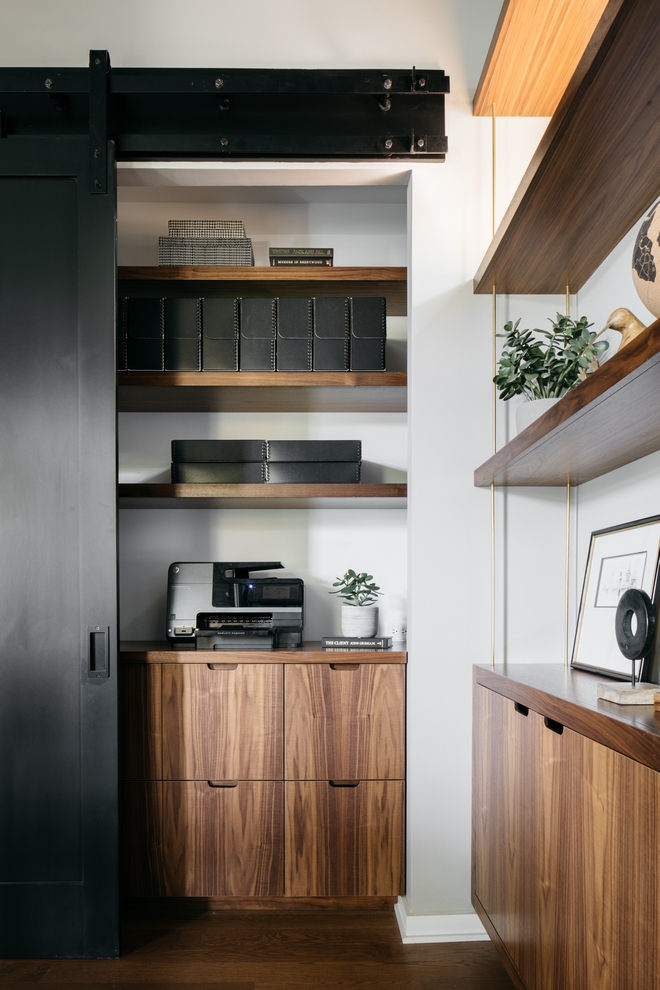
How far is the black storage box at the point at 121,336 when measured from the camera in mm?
2352

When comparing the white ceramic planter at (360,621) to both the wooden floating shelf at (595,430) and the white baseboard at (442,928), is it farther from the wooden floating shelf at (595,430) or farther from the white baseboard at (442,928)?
the white baseboard at (442,928)

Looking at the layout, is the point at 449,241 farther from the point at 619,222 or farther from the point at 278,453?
the point at 278,453

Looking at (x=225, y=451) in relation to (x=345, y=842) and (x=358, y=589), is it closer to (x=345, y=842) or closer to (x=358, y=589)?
(x=358, y=589)

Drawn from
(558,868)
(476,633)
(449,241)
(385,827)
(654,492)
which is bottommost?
(385,827)

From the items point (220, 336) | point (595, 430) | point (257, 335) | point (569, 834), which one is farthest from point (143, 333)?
point (569, 834)

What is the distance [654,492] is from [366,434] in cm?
125

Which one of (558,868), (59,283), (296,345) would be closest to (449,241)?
(296,345)

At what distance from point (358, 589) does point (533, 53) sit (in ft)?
5.49

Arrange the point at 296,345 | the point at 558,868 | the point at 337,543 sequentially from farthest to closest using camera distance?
the point at 337,543
the point at 296,345
the point at 558,868

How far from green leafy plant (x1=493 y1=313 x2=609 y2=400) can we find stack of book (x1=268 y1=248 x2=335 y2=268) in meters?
0.74

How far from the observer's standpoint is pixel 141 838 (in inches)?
86.9

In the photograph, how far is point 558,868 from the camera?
4.20 feet

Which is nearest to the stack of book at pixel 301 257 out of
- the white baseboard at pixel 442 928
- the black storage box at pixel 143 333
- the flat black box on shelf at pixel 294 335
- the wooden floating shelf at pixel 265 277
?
the wooden floating shelf at pixel 265 277

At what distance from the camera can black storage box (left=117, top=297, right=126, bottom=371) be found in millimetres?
2352
